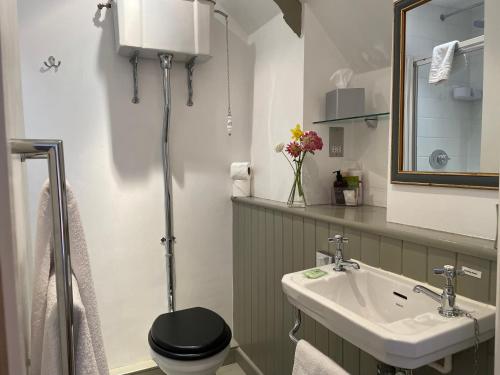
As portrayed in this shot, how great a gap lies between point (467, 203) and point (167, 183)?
1.49 metres

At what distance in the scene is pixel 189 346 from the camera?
62.1 inches

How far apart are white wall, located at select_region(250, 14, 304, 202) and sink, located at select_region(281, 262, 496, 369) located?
2.50 ft

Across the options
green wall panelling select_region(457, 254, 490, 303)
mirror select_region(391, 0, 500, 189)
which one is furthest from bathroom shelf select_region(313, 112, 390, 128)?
green wall panelling select_region(457, 254, 490, 303)

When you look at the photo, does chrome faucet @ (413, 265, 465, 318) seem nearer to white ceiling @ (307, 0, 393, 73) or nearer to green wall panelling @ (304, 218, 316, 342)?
green wall panelling @ (304, 218, 316, 342)

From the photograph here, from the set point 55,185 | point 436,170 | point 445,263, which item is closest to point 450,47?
point 436,170

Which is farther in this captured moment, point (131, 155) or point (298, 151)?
point (131, 155)

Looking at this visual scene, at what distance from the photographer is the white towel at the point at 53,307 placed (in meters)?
0.64

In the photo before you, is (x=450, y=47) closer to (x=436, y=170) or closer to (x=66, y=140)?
(x=436, y=170)

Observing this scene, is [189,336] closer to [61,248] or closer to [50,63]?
[61,248]

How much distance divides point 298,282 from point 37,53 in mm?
1693

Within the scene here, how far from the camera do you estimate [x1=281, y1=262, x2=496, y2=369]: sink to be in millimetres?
789

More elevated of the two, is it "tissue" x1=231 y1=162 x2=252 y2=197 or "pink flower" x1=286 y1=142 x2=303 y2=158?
"pink flower" x1=286 y1=142 x2=303 y2=158

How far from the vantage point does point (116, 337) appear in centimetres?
202

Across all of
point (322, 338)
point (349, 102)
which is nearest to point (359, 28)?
point (349, 102)
